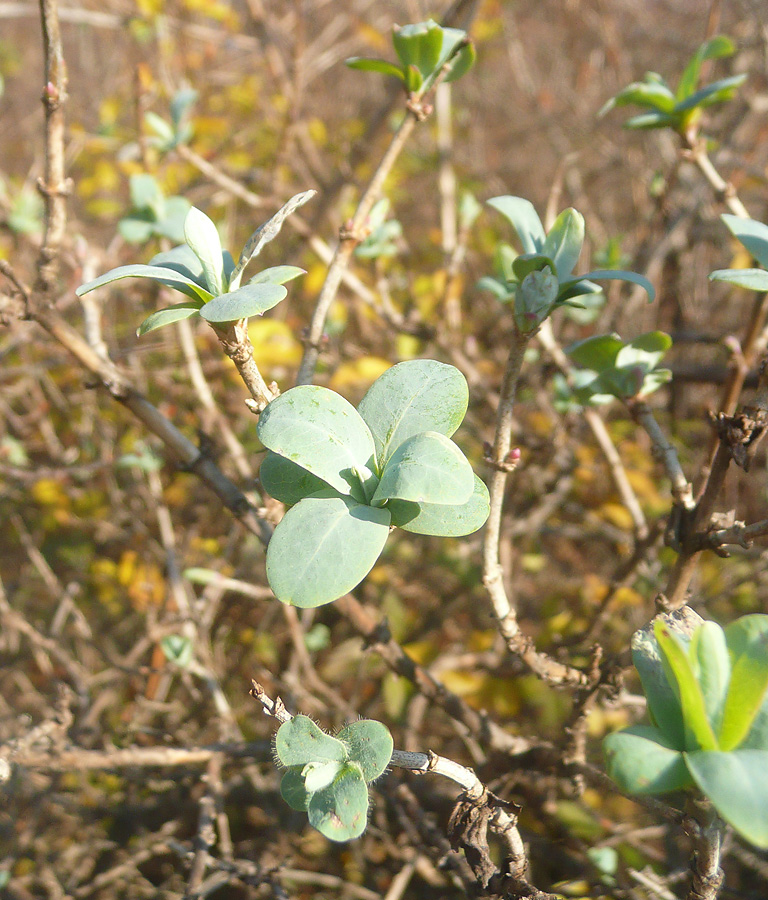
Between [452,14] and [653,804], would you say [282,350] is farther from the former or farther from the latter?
[653,804]

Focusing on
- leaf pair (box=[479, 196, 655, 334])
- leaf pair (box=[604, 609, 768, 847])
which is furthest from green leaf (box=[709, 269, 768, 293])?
leaf pair (box=[604, 609, 768, 847])

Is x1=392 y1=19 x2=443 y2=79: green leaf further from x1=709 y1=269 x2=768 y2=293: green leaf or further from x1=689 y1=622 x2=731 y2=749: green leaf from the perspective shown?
x1=689 y1=622 x2=731 y2=749: green leaf

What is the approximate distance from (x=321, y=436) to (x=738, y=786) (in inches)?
14.9

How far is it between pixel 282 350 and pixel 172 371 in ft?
1.16

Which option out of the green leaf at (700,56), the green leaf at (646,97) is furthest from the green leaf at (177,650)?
the green leaf at (700,56)

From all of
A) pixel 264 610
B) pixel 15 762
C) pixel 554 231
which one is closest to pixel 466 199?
pixel 554 231

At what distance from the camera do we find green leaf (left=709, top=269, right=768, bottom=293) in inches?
22.6

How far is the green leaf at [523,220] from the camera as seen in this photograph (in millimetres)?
700

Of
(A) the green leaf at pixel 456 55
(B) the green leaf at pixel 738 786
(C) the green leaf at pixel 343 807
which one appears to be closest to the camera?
(B) the green leaf at pixel 738 786

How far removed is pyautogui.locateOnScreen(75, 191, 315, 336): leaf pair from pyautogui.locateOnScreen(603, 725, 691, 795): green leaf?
420 millimetres

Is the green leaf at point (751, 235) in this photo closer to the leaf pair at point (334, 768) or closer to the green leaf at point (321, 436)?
the green leaf at point (321, 436)

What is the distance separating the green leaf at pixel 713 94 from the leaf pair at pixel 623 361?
0.36 meters

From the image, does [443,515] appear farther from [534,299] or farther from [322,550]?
[534,299]

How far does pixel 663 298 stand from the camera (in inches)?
80.4
